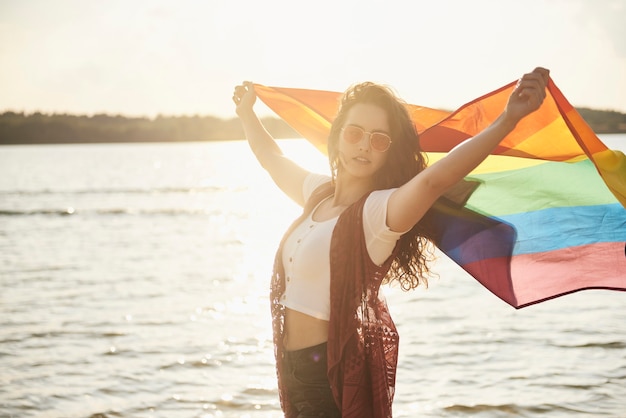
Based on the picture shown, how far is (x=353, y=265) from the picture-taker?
3.01 m

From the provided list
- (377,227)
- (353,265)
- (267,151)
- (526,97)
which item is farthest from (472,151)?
(267,151)

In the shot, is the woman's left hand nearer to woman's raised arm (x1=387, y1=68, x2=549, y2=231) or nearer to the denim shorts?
woman's raised arm (x1=387, y1=68, x2=549, y2=231)

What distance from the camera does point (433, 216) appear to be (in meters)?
3.46

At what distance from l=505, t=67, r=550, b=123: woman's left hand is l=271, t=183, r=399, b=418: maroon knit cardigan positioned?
2.30ft

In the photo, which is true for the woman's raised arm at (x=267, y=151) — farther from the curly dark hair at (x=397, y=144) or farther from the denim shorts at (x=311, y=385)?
the denim shorts at (x=311, y=385)

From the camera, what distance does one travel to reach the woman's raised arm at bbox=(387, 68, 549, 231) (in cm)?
260

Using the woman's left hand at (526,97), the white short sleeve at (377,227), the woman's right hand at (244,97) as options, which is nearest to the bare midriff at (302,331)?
the white short sleeve at (377,227)

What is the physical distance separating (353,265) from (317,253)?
0.59ft

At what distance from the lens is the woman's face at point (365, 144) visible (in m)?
3.13

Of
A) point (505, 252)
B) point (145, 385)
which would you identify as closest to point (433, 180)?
point (505, 252)

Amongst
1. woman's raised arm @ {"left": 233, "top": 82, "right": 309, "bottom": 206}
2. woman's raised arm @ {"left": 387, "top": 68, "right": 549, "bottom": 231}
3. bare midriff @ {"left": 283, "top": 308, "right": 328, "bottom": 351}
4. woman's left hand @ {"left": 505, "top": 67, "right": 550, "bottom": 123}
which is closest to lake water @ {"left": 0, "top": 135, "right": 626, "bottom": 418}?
woman's raised arm @ {"left": 233, "top": 82, "right": 309, "bottom": 206}

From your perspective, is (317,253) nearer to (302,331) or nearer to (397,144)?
(302,331)

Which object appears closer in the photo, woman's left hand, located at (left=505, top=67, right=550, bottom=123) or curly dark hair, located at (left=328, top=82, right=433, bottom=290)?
woman's left hand, located at (left=505, top=67, right=550, bottom=123)

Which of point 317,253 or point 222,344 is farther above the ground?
point 317,253
